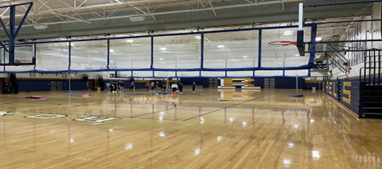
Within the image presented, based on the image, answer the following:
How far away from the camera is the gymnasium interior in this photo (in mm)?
4035

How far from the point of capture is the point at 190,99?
16438 millimetres

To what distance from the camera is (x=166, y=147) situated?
175 inches

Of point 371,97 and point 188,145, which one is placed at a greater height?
point 371,97

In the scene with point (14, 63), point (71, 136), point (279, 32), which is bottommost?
point (71, 136)

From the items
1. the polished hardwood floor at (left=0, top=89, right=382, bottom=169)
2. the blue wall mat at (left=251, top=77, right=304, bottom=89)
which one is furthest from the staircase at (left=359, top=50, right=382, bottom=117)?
the blue wall mat at (left=251, top=77, right=304, bottom=89)

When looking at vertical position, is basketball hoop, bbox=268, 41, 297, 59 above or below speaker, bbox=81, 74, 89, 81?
above

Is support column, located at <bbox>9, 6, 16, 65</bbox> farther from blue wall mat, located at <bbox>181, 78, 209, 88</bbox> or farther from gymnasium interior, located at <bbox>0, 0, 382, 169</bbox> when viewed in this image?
→ blue wall mat, located at <bbox>181, 78, 209, 88</bbox>

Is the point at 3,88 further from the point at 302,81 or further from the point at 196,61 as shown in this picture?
the point at 302,81

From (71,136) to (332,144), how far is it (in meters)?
4.88

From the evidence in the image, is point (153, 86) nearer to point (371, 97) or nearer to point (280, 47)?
point (280, 47)

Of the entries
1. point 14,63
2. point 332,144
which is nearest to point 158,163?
point 332,144

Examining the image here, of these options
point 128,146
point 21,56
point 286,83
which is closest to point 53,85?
point 21,56

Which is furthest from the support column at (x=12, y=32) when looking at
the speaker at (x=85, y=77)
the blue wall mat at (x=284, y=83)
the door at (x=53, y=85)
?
the blue wall mat at (x=284, y=83)

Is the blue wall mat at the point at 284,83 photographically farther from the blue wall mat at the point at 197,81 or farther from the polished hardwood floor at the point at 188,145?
the polished hardwood floor at the point at 188,145
